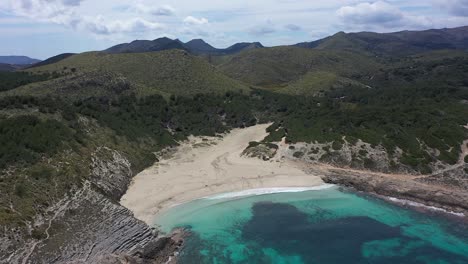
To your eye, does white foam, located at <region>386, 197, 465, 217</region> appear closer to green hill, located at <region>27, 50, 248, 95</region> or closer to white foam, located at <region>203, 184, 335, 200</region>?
white foam, located at <region>203, 184, 335, 200</region>

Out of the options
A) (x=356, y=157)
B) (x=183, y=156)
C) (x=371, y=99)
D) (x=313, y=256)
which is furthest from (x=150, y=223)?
(x=371, y=99)

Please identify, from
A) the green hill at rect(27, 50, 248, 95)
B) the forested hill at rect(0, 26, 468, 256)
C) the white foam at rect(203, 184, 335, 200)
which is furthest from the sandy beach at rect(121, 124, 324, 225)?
the green hill at rect(27, 50, 248, 95)

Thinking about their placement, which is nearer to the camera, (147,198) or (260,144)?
(147,198)

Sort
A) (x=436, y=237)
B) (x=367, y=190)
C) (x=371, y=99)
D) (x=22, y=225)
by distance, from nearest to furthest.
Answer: (x=22, y=225) < (x=436, y=237) < (x=367, y=190) < (x=371, y=99)

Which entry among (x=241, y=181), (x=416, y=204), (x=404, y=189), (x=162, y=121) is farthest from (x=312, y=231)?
(x=162, y=121)

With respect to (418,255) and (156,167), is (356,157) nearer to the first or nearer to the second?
(418,255)
